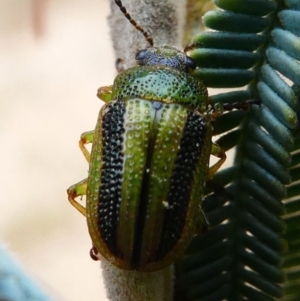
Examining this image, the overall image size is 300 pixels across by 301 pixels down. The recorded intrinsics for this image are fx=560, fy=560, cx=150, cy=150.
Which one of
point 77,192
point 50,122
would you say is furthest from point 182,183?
point 50,122

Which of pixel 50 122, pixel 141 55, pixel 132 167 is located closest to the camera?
pixel 132 167

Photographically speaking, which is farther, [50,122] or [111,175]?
[50,122]

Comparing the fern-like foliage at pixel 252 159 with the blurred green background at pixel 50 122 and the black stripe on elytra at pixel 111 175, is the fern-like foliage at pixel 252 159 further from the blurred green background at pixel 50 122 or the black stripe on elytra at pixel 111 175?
the blurred green background at pixel 50 122

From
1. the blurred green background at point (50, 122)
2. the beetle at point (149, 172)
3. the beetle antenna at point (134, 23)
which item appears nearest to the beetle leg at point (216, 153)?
the beetle at point (149, 172)

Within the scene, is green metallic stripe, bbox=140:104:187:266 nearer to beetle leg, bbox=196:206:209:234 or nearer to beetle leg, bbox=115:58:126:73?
beetle leg, bbox=196:206:209:234

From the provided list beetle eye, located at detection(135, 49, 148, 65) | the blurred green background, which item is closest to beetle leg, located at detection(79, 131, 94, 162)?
beetle eye, located at detection(135, 49, 148, 65)

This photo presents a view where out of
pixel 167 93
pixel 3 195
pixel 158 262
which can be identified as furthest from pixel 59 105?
pixel 158 262

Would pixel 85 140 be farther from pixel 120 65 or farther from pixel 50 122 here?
pixel 50 122
